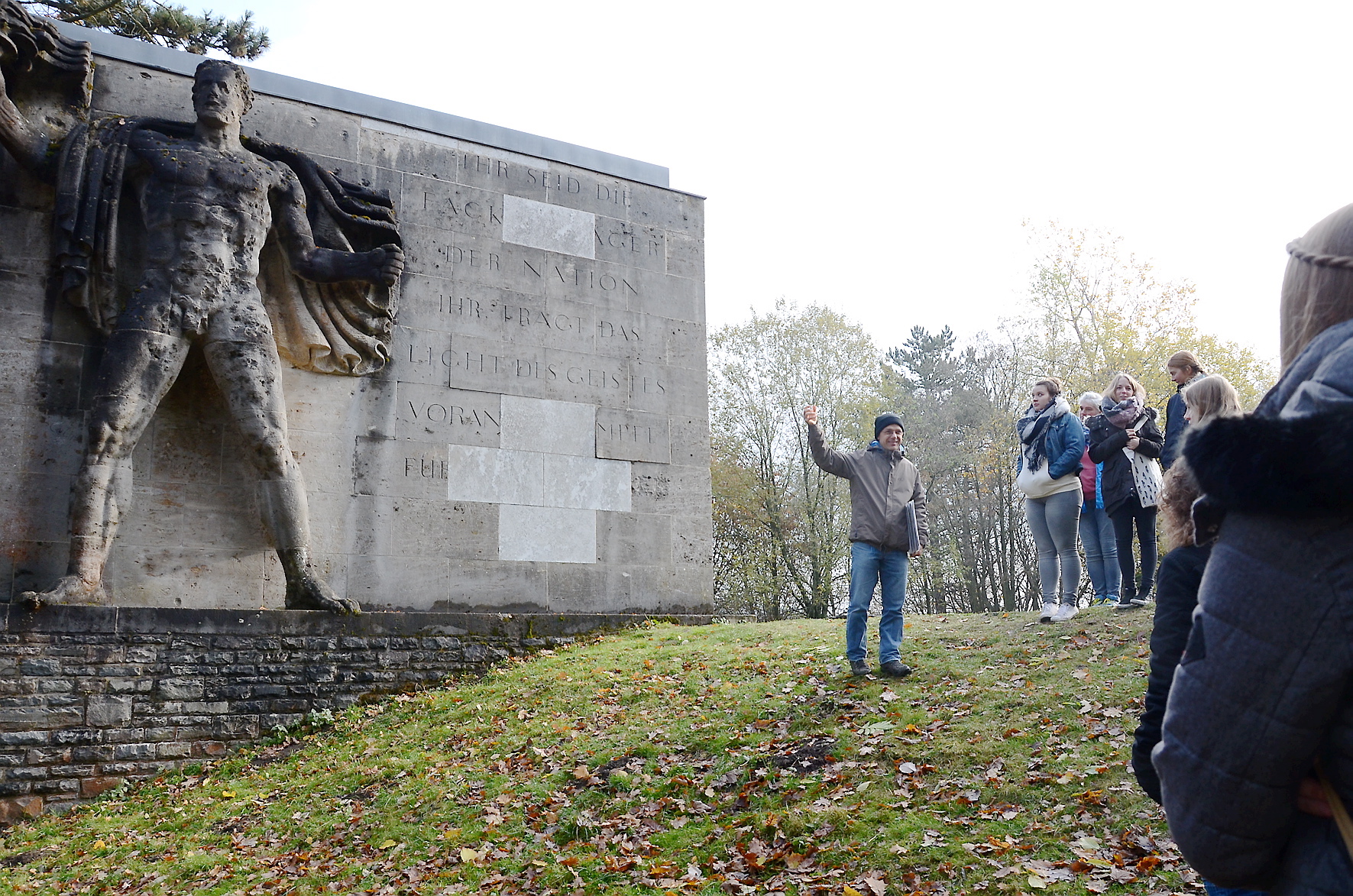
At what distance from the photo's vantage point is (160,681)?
791 centimetres

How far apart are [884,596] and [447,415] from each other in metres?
5.27

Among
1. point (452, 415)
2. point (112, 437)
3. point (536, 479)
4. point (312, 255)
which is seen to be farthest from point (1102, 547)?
point (112, 437)

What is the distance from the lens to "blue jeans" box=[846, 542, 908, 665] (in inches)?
276

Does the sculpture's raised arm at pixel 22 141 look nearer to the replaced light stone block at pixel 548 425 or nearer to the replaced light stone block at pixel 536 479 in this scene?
the replaced light stone block at pixel 536 479

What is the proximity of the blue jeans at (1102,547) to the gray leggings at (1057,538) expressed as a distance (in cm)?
30

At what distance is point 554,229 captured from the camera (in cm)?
1136

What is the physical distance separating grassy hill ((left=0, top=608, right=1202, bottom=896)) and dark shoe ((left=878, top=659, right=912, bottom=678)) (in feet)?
0.35

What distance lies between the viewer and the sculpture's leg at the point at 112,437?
820 cm

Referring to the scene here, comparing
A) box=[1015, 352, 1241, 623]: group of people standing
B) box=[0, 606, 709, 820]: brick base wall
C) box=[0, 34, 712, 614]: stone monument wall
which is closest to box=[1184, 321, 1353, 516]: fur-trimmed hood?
box=[1015, 352, 1241, 623]: group of people standing

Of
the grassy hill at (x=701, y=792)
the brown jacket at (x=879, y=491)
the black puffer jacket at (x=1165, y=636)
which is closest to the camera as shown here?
the black puffer jacket at (x=1165, y=636)

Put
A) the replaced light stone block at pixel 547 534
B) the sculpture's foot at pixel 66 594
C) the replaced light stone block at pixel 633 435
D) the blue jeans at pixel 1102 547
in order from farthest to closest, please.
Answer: the replaced light stone block at pixel 633 435
the replaced light stone block at pixel 547 534
the blue jeans at pixel 1102 547
the sculpture's foot at pixel 66 594

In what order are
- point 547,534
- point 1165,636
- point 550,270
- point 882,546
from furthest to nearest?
point 550,270
point 547,534
point 882,546
point 1165,636

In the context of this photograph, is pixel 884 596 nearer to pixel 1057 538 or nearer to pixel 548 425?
pixel 1057 538

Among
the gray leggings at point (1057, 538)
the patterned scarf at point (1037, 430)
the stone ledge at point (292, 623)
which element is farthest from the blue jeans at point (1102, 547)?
the stone ledge at point (292, 623)
